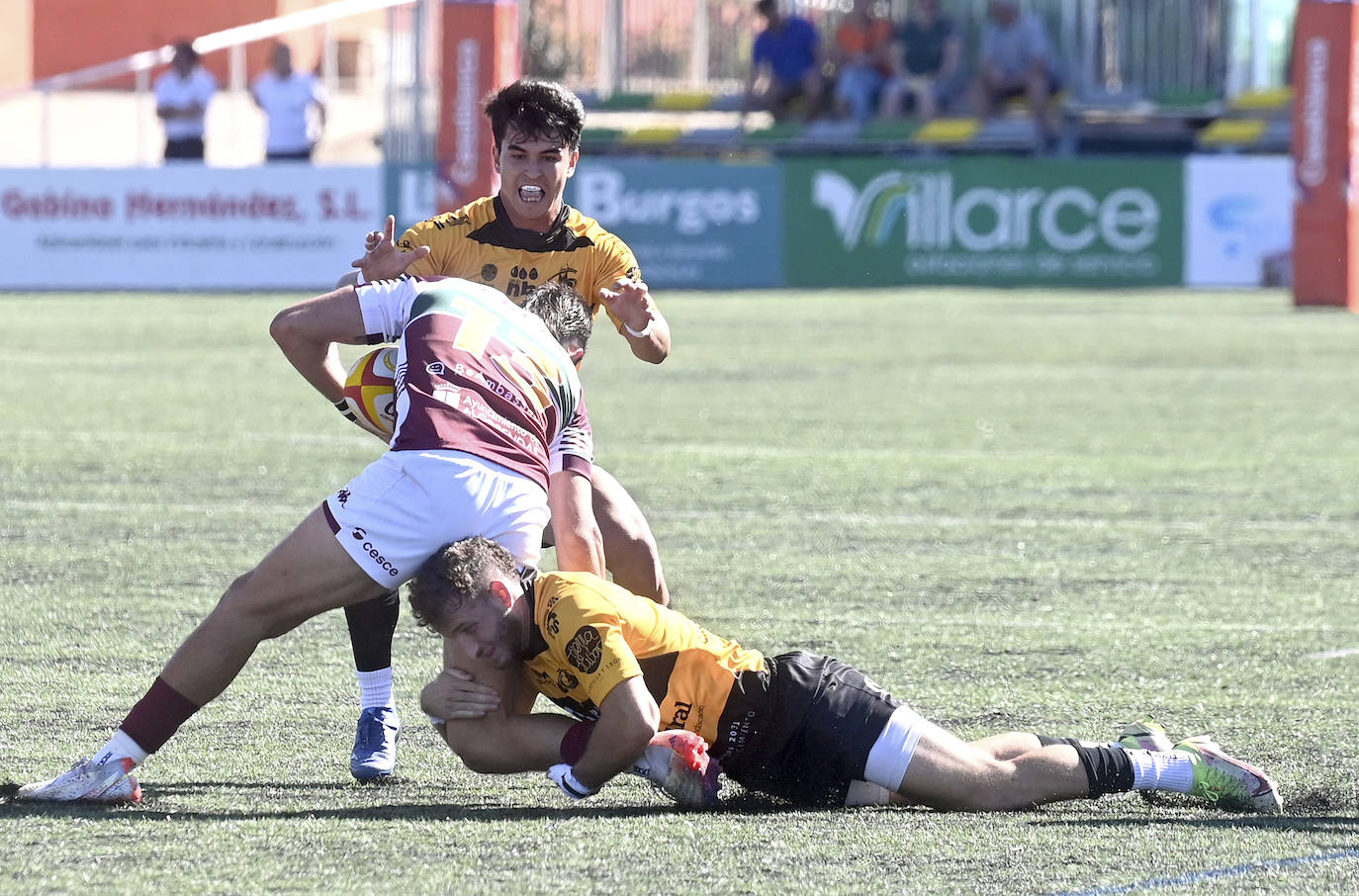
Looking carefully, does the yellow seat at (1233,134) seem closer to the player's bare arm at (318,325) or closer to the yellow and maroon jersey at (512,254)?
the yellow and maroon jersey at (512,254)

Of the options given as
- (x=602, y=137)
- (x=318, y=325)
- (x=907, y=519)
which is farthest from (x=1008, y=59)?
(x=318, y=325)

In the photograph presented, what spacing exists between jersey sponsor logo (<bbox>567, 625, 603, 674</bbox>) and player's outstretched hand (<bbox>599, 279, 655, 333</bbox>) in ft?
4.18

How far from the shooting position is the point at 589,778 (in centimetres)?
512

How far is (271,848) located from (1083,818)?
6.07 ft

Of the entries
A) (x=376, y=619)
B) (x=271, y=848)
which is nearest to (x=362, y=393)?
(x=376, y=619)

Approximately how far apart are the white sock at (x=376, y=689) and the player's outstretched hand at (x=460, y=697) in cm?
60

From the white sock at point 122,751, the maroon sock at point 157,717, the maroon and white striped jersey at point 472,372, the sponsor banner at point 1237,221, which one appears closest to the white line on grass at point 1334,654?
the maroon and white striped jersey at point 472,372

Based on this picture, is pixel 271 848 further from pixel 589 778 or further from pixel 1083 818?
pixel 1083 818

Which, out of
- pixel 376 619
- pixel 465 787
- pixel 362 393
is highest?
pixel 362 393

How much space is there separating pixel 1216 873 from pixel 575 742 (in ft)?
4.87

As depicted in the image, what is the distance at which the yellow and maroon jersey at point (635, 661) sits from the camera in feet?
16.6

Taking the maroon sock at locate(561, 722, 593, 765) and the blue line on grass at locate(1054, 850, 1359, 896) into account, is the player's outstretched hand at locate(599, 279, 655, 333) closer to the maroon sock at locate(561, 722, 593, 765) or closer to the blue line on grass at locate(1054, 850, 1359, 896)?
the maroon sock at locate(561, 722, 593, 765)

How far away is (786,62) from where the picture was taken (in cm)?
3017

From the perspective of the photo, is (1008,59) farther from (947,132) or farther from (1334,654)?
(1334,654)
